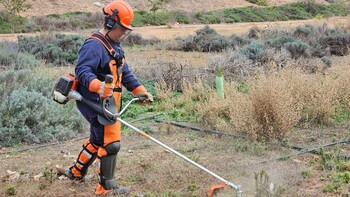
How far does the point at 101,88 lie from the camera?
491 cm

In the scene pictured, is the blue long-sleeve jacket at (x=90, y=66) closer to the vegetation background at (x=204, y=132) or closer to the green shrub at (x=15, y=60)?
the vegetation background at (x=204, y=132)

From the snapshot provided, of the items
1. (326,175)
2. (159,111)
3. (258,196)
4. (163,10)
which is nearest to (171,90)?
(159,111)

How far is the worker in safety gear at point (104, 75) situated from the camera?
5.15 meters

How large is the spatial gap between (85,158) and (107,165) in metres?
0.44

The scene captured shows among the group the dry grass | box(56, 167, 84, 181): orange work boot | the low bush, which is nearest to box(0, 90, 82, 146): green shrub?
the low bush

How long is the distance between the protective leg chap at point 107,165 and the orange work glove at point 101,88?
2.03 feet

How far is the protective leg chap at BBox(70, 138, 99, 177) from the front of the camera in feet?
18.7

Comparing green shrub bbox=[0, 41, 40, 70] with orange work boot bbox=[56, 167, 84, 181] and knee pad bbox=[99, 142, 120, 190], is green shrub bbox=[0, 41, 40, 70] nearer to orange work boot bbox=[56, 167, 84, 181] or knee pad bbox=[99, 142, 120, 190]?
orange work boot bbox=[56, 167, 84, 181]

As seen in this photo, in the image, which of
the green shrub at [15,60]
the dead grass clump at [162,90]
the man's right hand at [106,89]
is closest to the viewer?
the man's right hand at [106,89]

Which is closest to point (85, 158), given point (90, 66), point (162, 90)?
point (90, 66)

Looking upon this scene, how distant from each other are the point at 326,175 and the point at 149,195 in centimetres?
197

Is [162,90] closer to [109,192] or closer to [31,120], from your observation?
[31,120]

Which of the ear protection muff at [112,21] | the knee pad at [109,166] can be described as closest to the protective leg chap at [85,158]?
the knee pad at [109,166]

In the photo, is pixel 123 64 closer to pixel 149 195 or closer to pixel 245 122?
pixel 149 195
